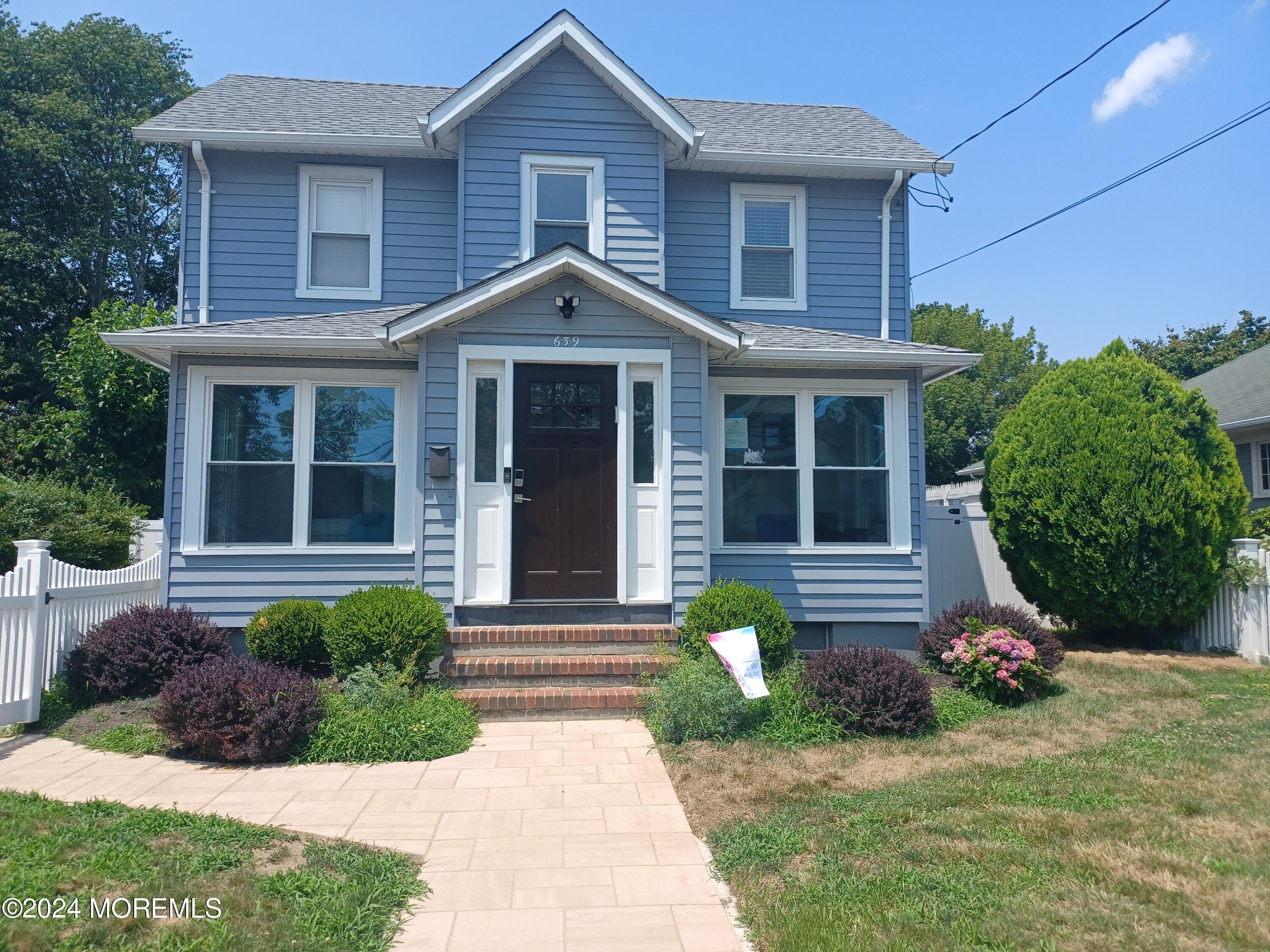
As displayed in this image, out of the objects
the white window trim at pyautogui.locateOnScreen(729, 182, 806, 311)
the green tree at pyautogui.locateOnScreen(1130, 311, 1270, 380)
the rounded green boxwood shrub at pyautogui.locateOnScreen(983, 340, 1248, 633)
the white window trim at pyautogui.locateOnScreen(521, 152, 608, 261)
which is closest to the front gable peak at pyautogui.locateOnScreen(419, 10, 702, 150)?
the white window trim at pyautogui.locateOnScreen(521, 152, 608, 261)

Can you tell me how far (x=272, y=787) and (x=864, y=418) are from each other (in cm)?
677

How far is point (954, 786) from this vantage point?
5.07 metres

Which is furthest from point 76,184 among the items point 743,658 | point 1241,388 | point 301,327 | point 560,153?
point 1241,388

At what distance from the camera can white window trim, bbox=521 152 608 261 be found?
9125 millimetres

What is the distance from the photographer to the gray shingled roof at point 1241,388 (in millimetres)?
15789

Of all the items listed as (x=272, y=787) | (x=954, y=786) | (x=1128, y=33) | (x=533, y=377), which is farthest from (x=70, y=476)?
(x=1128, y=33)

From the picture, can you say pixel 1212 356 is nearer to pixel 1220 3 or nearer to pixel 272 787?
pixel 1220 3

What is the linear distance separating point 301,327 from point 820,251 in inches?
234

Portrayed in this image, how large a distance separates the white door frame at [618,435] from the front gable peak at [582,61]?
8.94ft

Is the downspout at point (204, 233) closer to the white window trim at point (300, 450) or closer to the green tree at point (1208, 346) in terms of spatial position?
the white window trim at point (300, 450)

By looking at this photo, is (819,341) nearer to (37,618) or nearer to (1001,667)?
(1001,667)

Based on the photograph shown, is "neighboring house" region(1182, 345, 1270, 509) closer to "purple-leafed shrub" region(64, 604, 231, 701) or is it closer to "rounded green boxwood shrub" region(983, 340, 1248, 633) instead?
"rounded green boxwood shrub" region(983, 340, 1248, 633)

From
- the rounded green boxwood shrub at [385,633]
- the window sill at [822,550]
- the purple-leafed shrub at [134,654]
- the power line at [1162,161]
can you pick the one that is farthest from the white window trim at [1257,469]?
the purple-leafed shrub at [134,654]

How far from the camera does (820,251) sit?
10.1 m
